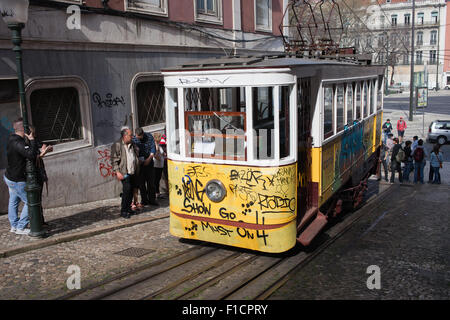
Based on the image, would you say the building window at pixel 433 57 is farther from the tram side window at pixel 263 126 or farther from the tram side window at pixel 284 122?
the tram side window at pixel 263 126

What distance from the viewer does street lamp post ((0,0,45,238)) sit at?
6.91 metres

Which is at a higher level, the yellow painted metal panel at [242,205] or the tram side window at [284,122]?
the tram side window at [284,122]

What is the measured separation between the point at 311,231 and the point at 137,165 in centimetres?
363

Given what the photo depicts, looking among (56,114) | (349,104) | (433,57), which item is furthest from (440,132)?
(433,57)

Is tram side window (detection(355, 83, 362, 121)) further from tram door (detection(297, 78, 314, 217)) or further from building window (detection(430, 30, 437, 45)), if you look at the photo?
building window (detection(430, 30, 437, 45))

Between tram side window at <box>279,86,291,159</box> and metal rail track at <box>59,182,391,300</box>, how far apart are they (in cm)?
159

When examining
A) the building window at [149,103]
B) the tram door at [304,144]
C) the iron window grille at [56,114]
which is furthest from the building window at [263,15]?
the tram door at [304,144]

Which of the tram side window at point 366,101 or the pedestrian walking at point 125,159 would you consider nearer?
the pedestrian walking at point 125,159

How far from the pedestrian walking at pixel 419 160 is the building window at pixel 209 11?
25.5ft

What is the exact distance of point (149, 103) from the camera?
12258mm

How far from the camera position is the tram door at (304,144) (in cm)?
677

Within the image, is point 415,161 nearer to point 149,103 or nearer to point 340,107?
point 340,107

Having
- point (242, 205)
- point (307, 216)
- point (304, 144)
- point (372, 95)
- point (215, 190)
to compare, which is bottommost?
point (307, 216)

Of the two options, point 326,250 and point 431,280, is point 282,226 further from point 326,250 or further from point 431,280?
point 431,280
